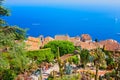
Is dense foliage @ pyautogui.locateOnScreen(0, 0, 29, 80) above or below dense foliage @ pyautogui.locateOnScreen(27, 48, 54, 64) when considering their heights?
below

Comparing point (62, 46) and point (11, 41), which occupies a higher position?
point (62, 46)

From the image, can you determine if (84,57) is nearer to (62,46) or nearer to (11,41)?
(62,46)

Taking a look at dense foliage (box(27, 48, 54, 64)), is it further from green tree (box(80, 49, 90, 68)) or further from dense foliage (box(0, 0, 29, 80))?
dense foliage (box(0, 0, 29, 80))

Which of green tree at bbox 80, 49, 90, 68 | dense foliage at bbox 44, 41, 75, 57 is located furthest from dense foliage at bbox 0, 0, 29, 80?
dense foliage at bbox 44, 41, 75, 57

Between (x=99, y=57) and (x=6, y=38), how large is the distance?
7986mm

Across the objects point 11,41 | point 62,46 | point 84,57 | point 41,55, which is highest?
point 62,46

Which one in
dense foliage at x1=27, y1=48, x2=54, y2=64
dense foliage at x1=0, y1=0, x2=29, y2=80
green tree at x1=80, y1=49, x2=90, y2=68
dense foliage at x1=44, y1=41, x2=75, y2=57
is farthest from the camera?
dense foliage at x1=44, y1=41, x2=75, y2=57

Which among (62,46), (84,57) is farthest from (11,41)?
(62,46)

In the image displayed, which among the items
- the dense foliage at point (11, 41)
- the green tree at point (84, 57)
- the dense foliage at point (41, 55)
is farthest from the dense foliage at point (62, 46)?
the dense foliage at point (11, 41)

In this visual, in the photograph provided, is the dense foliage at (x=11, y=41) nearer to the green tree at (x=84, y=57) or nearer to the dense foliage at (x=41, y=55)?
the green tree at (x=84, y=57)

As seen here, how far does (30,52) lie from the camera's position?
5353cm

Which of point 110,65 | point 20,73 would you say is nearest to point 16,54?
point 20,73

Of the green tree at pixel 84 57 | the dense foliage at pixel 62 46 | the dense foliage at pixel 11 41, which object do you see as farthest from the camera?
the dense foliage at pixel 62 46

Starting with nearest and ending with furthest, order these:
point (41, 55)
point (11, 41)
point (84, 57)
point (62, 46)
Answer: point (11, 41)
point (84, 57)
point (41, 55)
point (62, 46)
